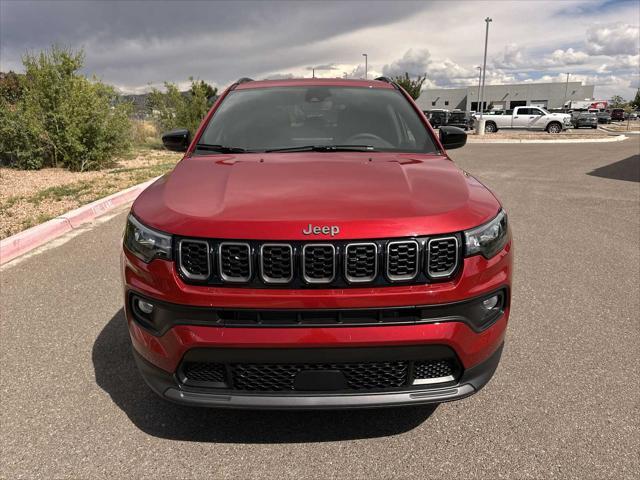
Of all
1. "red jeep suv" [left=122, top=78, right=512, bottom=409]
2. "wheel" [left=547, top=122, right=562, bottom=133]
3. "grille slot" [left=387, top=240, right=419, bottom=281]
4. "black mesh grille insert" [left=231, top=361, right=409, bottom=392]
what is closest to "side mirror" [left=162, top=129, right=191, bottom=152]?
"red jeep suv" [left=122, top=78, right=512, bottom=409]

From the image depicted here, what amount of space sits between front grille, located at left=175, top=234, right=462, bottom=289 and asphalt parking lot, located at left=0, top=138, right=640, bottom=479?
88 cm

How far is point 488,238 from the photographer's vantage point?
2148mm

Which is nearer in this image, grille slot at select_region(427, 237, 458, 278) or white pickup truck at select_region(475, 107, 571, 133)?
grille slot at select_region(427, 237, 458, 278)

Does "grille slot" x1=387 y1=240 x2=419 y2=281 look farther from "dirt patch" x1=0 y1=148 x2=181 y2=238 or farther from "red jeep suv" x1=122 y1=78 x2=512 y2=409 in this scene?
"dirt patch" x1=0 y1=148 x2=181 y2=238

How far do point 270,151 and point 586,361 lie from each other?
239 centimetres

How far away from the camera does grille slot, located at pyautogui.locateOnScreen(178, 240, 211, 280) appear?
200 centimetres

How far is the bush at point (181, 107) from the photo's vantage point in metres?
18.7

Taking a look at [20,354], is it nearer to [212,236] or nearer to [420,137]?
[212,236]

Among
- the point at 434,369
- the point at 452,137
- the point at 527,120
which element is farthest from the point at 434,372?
the point at 527,120

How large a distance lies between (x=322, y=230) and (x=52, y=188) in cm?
835

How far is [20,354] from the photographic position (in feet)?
10.5

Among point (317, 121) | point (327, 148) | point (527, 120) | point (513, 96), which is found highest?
point (513, 96)

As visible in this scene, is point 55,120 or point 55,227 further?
point 55,120

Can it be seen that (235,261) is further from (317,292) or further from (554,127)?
(554,127)
